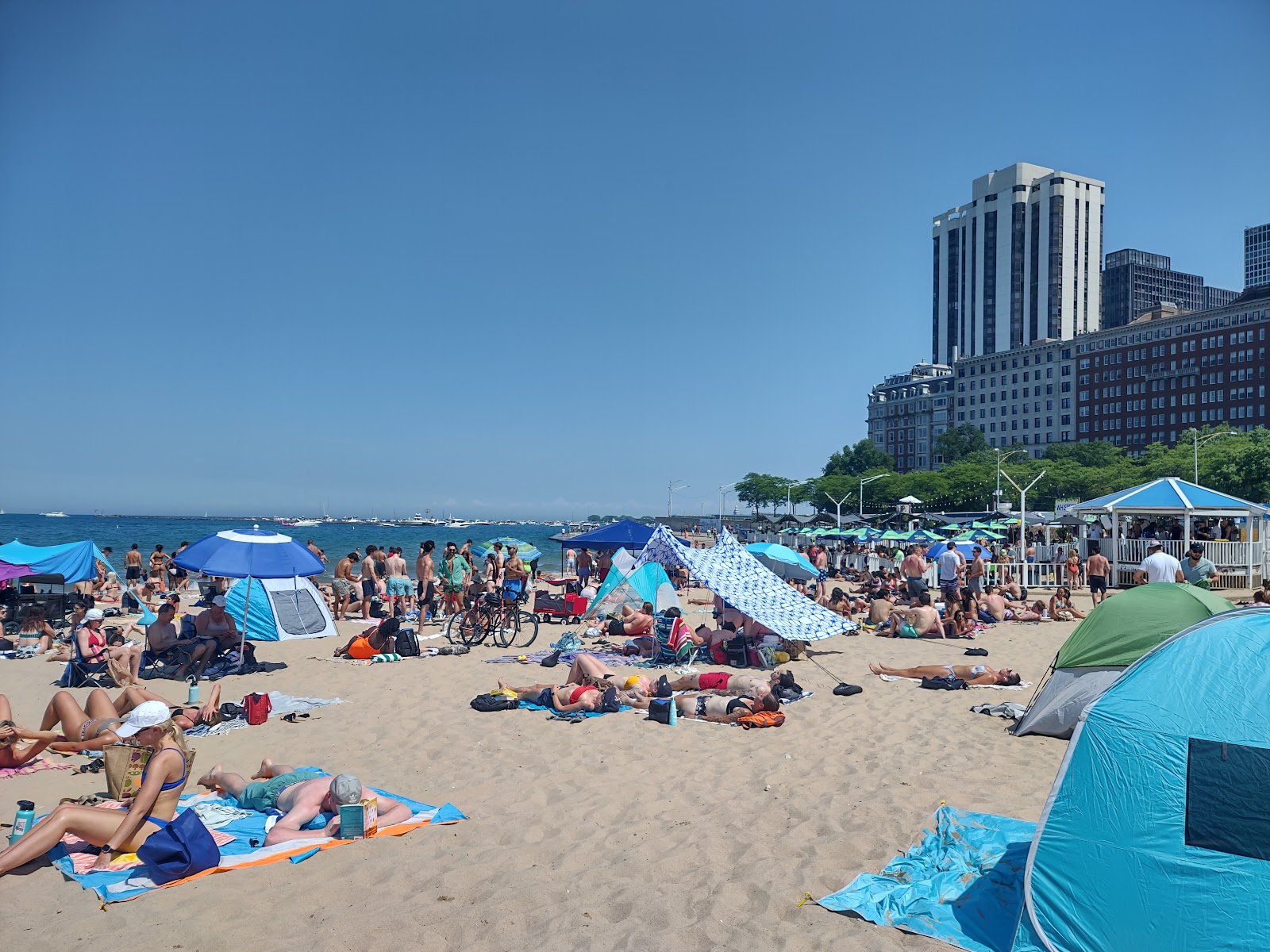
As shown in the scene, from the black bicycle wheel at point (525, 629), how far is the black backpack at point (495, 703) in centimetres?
442

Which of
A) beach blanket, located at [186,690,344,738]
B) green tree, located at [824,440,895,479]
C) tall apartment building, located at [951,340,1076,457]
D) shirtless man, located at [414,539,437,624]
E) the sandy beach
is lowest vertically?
beach blanket, located at [186,690,344,738]

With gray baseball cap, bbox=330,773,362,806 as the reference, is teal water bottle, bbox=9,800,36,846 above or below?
below

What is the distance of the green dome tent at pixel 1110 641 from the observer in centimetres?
682

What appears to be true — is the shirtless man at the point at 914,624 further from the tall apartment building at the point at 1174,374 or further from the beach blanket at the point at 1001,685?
the tall apartment building at the point at 1174,374

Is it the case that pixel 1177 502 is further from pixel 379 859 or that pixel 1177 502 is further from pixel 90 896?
pixel 90 896

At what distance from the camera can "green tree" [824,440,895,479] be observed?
103 meters

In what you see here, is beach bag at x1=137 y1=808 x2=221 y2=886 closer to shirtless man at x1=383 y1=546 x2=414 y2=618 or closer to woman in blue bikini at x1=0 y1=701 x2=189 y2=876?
woman in blue bikini at x1=0 y1=701 x2=189 y2=876

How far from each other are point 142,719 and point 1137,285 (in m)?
171

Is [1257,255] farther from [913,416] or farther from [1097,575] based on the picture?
[1097,575]

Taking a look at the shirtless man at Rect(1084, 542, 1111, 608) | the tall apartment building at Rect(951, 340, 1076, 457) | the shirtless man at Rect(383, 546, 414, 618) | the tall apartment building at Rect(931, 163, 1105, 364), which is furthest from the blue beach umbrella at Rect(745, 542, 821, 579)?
the tall apartment building at Rect(931, 163, 1105, 364)

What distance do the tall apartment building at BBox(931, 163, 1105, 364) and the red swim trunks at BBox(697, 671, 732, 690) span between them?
117546mm

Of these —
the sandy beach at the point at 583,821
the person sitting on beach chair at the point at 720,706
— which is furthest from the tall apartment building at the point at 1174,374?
the sandy beach at the point at 583,821

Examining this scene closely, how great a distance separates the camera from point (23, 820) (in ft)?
17.4

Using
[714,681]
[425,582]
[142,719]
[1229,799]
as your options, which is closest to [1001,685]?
[714,681]
